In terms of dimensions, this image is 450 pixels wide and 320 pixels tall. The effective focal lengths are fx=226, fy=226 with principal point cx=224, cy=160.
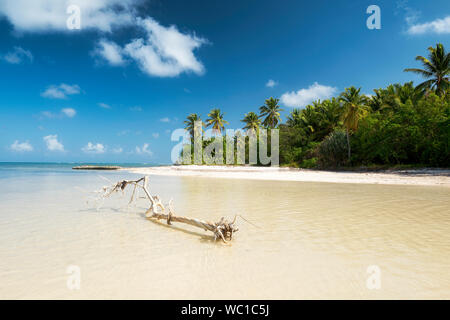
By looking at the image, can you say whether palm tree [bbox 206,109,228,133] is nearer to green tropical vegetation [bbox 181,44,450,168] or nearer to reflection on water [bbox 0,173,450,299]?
green tropical vegetation [bbox 181,44,450,168]

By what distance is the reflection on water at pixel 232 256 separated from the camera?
8.54 ft

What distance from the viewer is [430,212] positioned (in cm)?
652

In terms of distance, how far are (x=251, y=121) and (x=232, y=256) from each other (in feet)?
155

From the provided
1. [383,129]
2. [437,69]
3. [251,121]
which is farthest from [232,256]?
[251,121]

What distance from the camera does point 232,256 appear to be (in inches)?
140

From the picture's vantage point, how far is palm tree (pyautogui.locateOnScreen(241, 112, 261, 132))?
4897 centimetres

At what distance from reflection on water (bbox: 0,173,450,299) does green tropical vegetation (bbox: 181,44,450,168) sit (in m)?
21.2

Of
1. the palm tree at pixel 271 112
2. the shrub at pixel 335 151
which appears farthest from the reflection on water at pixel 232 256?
the palm tree at pixel 271 112

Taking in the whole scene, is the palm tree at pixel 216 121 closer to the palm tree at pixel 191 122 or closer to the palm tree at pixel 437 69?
the palm tree at pixel 191 122

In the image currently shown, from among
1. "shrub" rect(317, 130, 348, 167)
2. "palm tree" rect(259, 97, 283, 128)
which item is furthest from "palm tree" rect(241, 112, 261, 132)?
"shrub" rect(317, 130, 348, 167)

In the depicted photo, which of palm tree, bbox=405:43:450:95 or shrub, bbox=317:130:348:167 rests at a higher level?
palm tree, bbox=405:43:450:95
